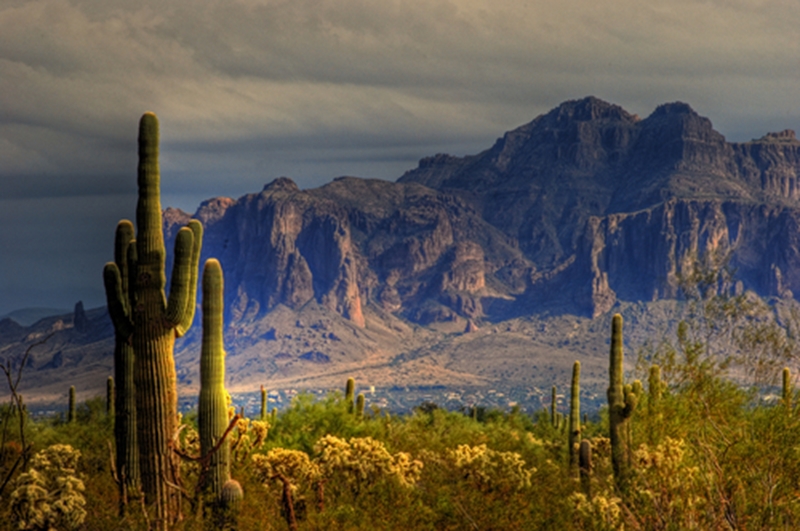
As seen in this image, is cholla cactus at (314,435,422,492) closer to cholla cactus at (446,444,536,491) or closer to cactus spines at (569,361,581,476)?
cholla cactus at (446,444,536,491)

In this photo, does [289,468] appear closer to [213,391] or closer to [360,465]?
[360,465]

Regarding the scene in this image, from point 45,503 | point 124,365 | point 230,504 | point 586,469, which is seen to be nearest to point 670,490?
point 586,469

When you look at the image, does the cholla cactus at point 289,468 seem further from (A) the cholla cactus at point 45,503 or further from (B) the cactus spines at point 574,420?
(B) the cactus spines at point 574,420

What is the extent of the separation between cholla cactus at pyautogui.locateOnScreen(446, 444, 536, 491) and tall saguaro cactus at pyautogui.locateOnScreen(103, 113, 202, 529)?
759cm

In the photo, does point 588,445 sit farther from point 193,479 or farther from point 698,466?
point 193,479

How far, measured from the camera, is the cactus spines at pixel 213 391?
945 inches

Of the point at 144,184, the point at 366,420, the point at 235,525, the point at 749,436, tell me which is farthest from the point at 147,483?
the point at 366,420

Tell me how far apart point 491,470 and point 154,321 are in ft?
30.9

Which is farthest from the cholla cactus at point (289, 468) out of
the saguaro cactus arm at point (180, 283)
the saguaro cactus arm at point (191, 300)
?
the saguaro cactus arm at point (180, 283)

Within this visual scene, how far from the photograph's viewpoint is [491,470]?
26.8 meters

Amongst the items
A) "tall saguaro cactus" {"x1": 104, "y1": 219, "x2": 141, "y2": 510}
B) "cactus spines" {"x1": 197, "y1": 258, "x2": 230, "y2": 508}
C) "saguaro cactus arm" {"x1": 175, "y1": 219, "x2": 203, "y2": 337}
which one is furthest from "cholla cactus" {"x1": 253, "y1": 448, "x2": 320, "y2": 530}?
"saguaro cactus arm" {"x1": 175, "y1": 219, "x2": 203, "y2": 337}

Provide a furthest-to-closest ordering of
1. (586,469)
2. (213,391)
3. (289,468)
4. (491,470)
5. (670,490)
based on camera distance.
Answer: (586,469) → (491,470) → (289,468) → (213,391) → (670,490)

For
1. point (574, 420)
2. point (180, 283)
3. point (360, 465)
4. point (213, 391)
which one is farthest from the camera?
point (574, 420)

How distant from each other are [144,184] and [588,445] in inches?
626
